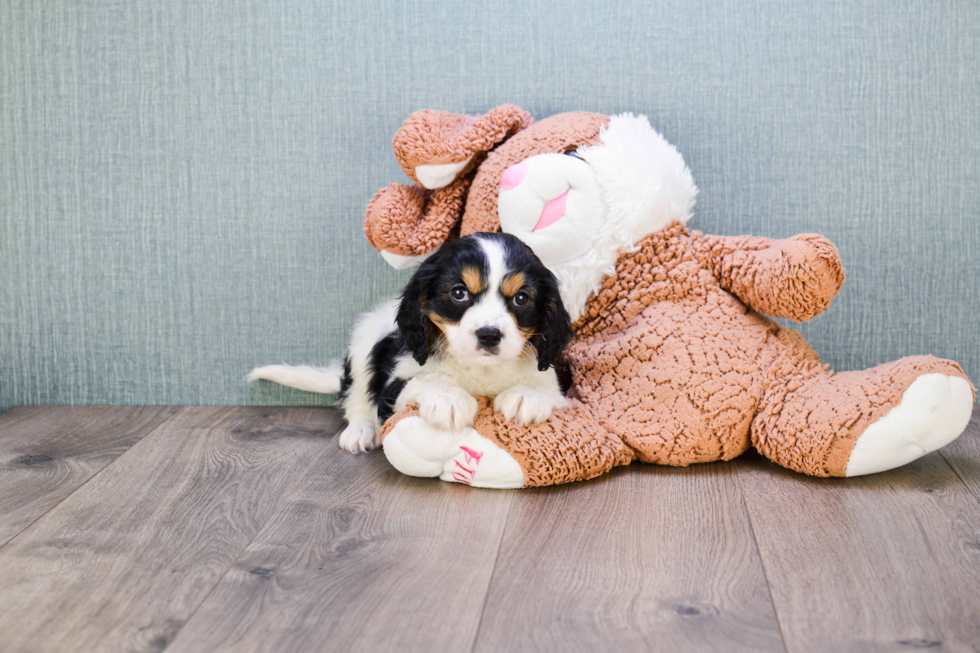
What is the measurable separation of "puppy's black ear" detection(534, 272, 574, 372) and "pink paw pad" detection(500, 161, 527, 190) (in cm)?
25

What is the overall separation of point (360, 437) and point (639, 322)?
70 cm

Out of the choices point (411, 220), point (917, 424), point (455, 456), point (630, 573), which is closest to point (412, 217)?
point (411, 220)

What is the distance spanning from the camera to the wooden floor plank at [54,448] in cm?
156

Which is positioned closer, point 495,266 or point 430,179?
point 495,266

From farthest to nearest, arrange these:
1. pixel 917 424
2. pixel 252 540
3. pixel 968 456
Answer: pixel 968 456 → pixel 917 424 → pixel 252 540

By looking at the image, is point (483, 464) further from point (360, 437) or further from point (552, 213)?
point (552, 213)

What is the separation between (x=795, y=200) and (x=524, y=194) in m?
0.82

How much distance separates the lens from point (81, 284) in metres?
2.25

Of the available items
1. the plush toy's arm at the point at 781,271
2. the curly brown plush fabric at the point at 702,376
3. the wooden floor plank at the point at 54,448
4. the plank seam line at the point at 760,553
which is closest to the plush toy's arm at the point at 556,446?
the curly brown plush fabric at the point at 702,376

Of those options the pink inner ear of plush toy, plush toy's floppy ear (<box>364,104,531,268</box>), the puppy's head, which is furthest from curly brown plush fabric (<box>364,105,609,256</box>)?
the puppy's head

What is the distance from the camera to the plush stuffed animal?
1.56 meters

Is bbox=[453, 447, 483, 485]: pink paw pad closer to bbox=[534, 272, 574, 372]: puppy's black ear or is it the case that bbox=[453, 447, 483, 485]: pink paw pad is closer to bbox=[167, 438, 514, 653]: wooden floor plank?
bbox=[167, 438, 514, 653]: wooden floor plank

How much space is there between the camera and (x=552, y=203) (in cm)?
176

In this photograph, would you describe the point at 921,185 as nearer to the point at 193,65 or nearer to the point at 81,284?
the point at 193,65
